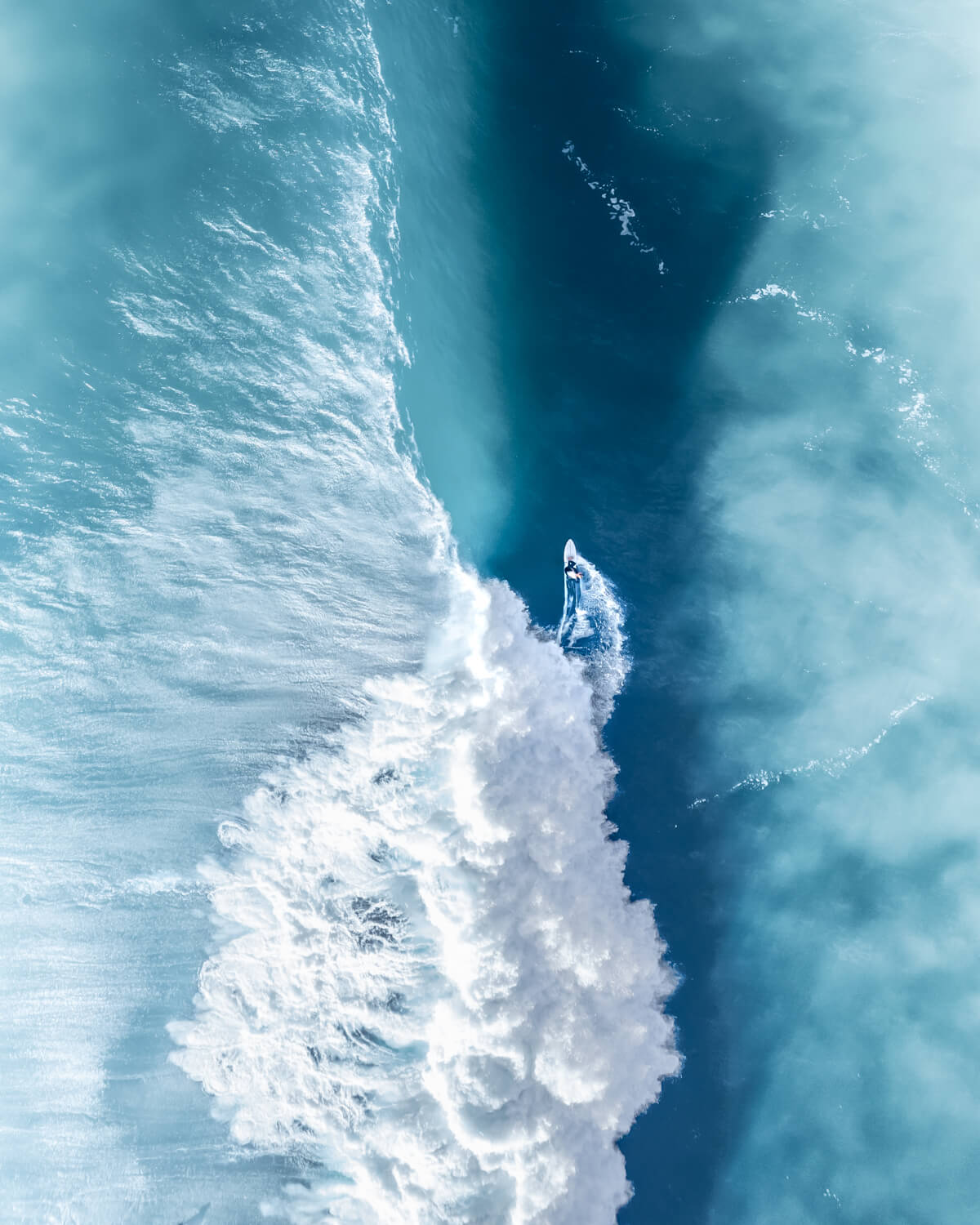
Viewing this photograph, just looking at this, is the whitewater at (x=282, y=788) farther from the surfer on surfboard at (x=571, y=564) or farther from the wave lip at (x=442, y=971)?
the surfer on surfboard at (x=571, y=564)

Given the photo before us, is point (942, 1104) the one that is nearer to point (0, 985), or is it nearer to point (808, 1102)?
point (808, 1102)

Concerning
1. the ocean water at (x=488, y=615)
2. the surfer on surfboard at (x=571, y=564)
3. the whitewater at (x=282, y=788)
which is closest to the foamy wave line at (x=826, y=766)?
the ocean water at (x=488, y=615)

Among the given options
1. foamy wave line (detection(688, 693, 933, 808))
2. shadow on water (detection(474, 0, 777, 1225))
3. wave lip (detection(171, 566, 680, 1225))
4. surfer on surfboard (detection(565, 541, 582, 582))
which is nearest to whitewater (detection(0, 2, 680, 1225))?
wave lip (detection(171, 566, 680, 1225))

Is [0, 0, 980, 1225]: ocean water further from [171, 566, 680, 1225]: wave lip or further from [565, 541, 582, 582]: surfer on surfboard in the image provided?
[565, 541, 582, 582]: surfer on surfboard

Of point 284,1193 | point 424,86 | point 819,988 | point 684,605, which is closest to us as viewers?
point 284,1193

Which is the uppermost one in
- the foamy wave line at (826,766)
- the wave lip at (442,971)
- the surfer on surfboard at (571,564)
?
the surfer on surfboard at (571,564)

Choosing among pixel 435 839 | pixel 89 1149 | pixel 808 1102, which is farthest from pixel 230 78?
pixel 808 1102
